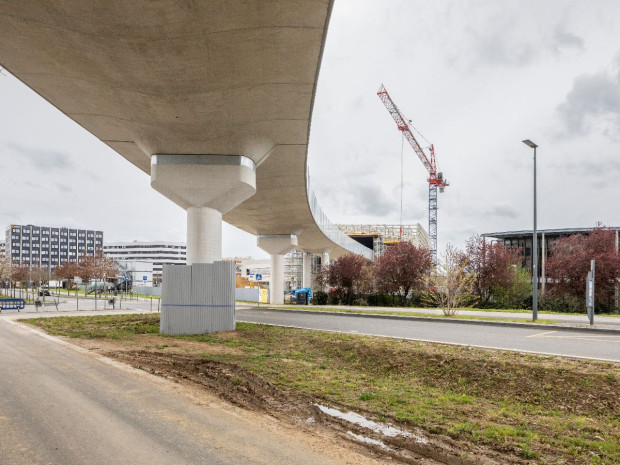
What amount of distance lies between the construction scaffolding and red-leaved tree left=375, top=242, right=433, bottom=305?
1473 inches

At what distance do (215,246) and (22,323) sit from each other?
10.0 metres

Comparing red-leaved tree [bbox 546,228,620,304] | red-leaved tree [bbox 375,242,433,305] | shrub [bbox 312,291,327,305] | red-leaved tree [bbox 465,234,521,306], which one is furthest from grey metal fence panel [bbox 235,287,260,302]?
red-leaved tree [bbox 546,228,620,304]

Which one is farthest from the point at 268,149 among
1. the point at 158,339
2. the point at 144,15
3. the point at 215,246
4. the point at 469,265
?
the point at 469,265

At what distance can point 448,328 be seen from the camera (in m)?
17.7

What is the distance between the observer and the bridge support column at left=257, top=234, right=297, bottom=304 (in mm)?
43469

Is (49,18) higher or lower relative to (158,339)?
higher

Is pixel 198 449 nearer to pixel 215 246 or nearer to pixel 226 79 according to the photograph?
pixel 226 79

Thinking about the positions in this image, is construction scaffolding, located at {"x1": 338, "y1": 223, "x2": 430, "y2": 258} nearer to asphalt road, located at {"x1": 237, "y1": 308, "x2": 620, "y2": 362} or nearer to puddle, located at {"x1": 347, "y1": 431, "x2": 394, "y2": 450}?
asphalt road, located at {"x1": 237, "y1": 308, "x2": 620, "y2": 362}

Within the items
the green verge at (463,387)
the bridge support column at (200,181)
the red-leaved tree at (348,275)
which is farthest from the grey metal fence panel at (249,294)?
the green verge at (463,387)

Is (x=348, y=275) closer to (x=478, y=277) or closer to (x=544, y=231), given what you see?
(x=478, y=277)

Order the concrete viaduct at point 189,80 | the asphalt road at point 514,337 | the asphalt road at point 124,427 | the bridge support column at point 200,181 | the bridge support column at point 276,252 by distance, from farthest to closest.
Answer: the bridge support column at point 276,252 → the bridge support column at point 200,181 → the asphalt road at point 514,337 → the concrete viaduct at point 189,80 → the asphalt road at point 124,427

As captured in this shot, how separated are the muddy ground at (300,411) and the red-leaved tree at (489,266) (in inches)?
1030

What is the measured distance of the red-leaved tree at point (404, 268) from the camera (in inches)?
1447

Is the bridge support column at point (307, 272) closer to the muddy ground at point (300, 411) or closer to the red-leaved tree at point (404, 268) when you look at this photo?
the red-leaved tree at point (404, 268)
